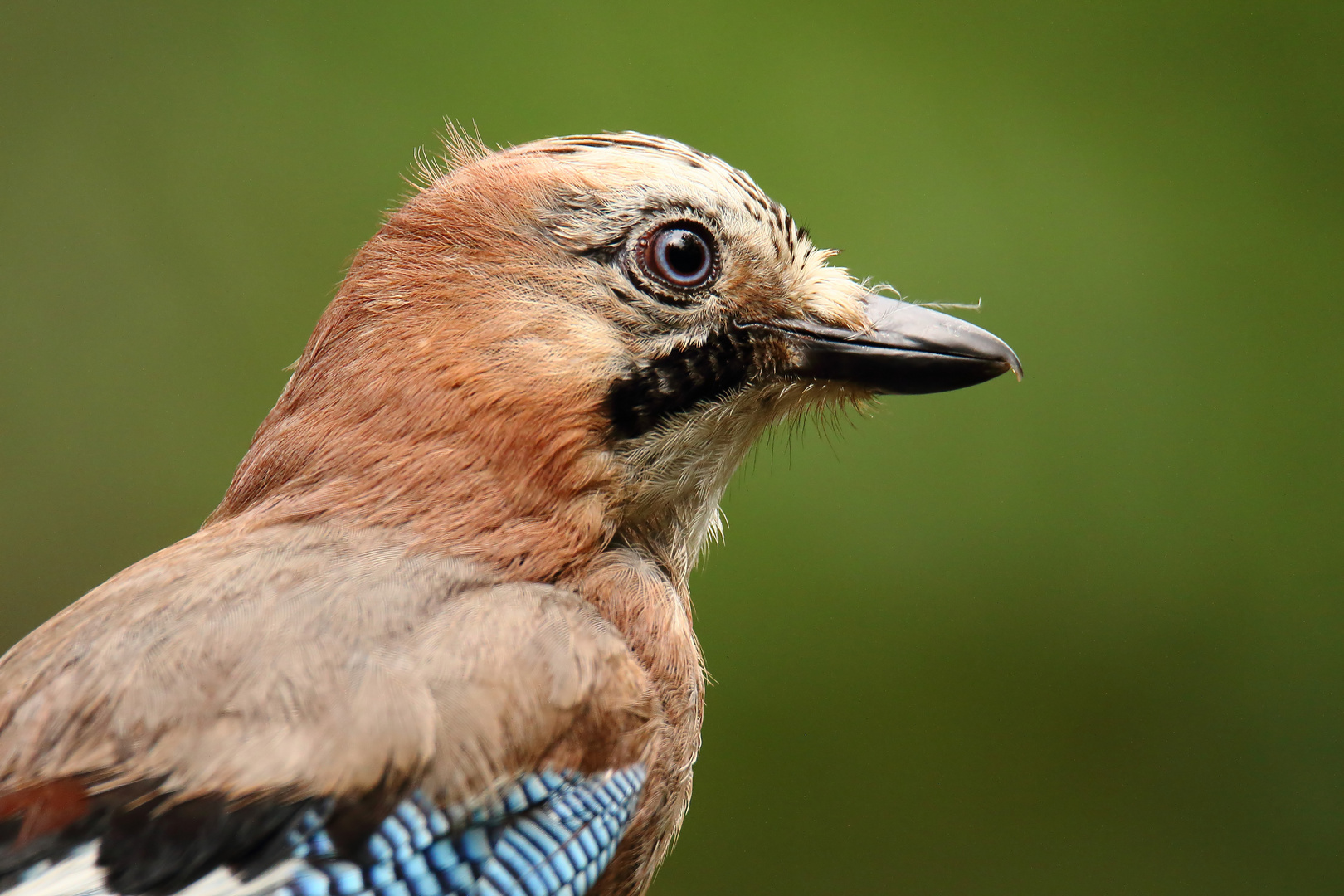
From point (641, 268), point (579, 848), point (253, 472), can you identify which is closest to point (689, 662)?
point (579, 848)

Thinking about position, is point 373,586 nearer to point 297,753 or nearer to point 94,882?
point 297,753

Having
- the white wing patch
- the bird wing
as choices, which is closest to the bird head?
the bird wing

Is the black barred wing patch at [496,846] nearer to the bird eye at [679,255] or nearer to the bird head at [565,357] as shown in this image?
the bird head at [565,357]

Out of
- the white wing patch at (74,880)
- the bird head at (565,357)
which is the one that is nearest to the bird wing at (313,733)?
the white wing patch at (74,880)

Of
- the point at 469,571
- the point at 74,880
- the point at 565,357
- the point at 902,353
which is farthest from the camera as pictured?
the point at 902,353

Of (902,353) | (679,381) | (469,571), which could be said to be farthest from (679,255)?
(469,571)

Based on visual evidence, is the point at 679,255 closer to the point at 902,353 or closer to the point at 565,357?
the point at 565,357

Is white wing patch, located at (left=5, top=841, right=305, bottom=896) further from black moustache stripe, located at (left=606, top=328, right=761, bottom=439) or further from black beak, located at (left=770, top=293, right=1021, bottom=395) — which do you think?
black beak, located at (left=770, top=293, right=1021, bottom=395)
